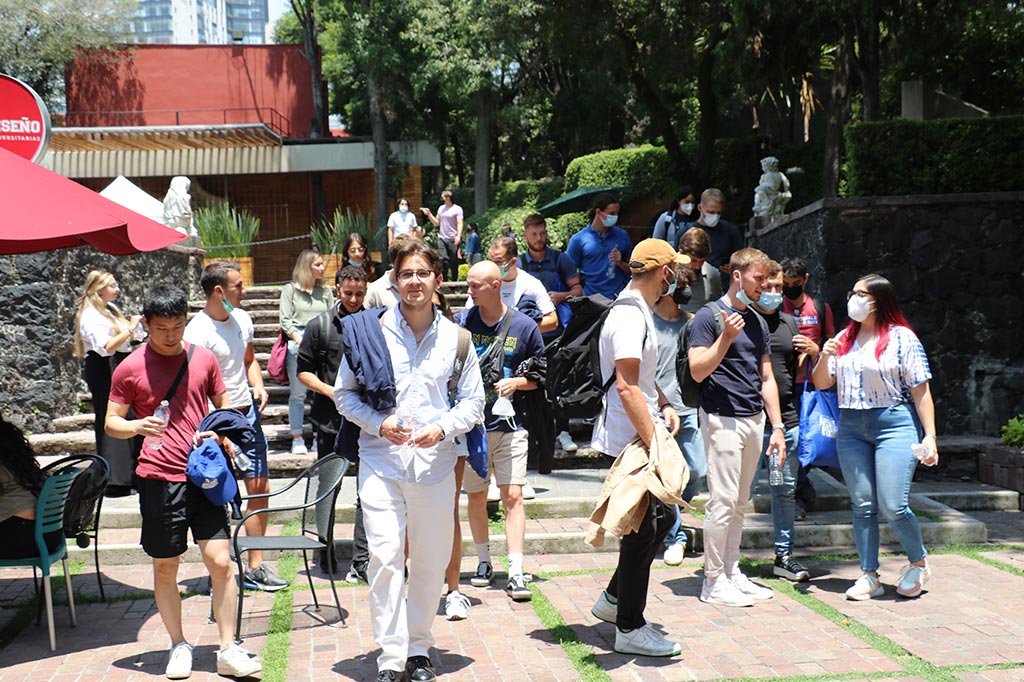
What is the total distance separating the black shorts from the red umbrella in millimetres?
1303

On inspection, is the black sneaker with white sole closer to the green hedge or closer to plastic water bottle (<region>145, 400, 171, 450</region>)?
plastic water bottle (<region>145, 400, 171, 450</region>)

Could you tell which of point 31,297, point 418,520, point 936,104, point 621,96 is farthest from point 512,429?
point 621,96

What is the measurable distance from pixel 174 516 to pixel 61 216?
1.63m

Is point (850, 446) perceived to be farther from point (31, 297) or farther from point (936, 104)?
point (936, 104)

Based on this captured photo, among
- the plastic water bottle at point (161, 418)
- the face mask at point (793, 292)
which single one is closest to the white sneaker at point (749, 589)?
the face mask at point (793, 292)

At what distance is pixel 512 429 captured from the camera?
6.12m

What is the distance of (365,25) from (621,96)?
303 inches

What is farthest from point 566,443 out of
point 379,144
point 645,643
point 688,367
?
point 379,144

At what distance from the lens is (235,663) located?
183 inches

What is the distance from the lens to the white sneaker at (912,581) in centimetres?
590

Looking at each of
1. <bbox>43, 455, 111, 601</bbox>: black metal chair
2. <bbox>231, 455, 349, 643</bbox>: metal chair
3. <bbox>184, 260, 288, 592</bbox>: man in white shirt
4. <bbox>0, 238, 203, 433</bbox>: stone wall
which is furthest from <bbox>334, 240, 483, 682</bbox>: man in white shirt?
<bbox>0, 238, 203, 433</bbox>: stone wall

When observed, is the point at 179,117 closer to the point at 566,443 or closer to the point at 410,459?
the point at 566,443

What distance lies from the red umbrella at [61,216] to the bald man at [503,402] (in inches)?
68.7

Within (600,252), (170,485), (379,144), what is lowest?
(170,485)
